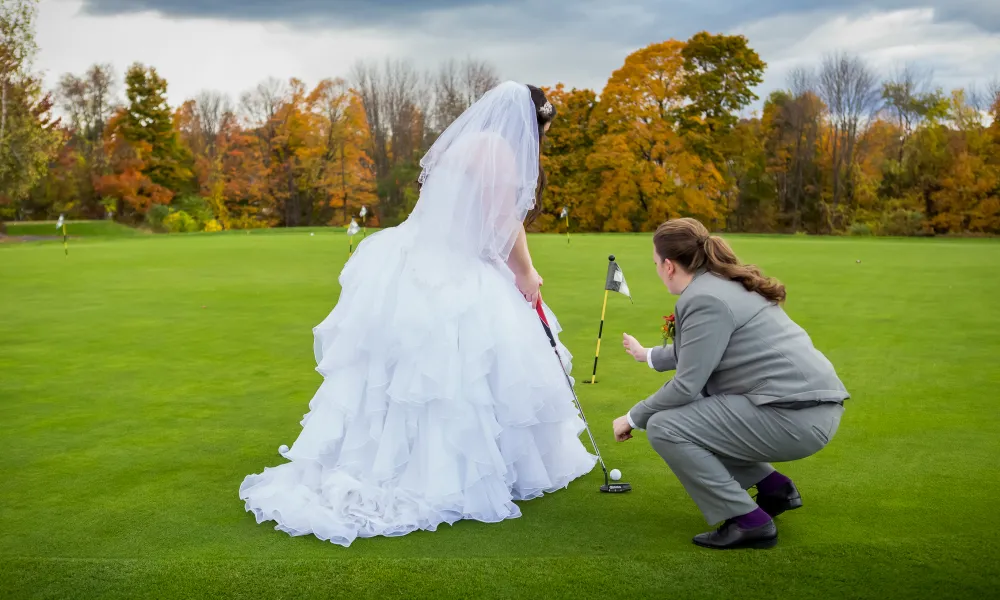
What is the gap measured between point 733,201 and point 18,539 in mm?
48022

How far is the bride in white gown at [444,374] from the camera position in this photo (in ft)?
14.4

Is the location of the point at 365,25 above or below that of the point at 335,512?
above

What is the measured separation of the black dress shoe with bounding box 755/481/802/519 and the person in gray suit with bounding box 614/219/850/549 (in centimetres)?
34

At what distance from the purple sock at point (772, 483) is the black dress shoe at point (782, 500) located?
0.01 metres

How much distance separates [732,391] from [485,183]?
174 cm

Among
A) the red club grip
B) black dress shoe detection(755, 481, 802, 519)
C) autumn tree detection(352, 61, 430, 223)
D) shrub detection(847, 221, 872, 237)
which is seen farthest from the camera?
autumn tree detection(352, 61, 430, 223)

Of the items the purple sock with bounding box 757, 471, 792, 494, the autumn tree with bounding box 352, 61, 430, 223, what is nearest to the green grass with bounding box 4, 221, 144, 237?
the autumn tree with bounding box 352, 61, 430, 223

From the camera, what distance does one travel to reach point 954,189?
41.0 meters

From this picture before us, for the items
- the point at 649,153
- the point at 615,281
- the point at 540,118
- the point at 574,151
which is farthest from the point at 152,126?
the point at 540,118

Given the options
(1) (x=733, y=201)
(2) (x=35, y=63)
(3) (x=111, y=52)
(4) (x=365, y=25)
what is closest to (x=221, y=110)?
(3) (x=111, y=52)

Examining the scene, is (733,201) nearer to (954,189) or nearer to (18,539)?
(954,189)

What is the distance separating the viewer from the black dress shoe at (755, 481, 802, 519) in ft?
13.8

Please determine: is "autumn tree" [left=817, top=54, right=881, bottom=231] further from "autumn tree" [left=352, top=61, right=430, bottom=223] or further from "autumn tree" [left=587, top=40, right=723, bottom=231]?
"autumn tree" [left=352, top=61, right=430, bottom=223]

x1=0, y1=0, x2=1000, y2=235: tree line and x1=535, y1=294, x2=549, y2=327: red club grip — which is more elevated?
x1=0, y1=0, x2=1000, y2=235: tree line
